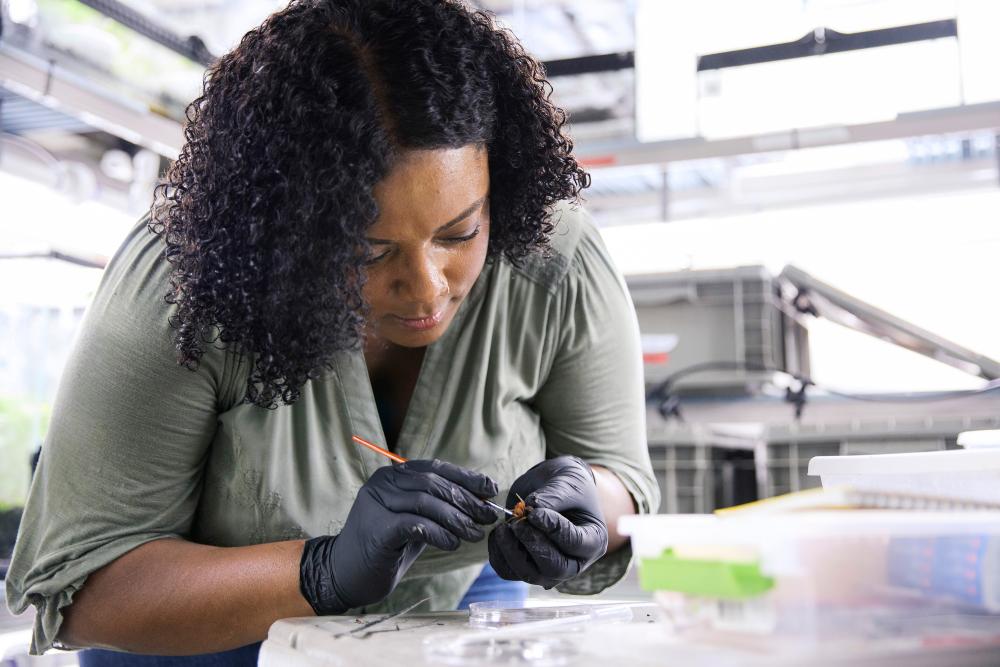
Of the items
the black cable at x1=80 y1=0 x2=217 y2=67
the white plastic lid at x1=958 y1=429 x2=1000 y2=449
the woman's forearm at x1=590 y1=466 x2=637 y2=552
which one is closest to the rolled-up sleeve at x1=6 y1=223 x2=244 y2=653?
the woman's forearm at x1=590 y1=466 x2=637 y2=552

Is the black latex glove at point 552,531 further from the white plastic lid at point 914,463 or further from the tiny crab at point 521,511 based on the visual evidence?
the white plastic lid at point 914,463

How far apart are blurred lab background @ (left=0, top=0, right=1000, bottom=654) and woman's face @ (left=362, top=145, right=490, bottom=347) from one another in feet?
4.12

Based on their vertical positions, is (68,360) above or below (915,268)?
below

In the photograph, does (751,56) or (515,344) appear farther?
(751,56)

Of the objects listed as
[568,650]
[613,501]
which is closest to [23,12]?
[613,501]

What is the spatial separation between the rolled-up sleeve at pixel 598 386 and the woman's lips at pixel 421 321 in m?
0.18

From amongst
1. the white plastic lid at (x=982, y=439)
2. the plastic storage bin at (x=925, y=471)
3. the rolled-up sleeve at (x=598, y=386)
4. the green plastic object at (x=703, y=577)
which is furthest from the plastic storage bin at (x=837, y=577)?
the rolled-up sleeve at (x=598, y=386)

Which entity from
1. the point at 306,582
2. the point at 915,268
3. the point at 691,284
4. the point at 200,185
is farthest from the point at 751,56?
the point at 306,582

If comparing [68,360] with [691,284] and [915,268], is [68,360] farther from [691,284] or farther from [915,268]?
[915,268]

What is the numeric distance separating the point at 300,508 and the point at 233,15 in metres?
3.09

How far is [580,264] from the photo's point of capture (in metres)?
1.15

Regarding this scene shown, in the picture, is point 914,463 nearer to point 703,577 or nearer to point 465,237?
point 703,577

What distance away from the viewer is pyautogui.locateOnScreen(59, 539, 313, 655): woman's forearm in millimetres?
878

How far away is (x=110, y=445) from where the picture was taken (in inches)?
36.0
